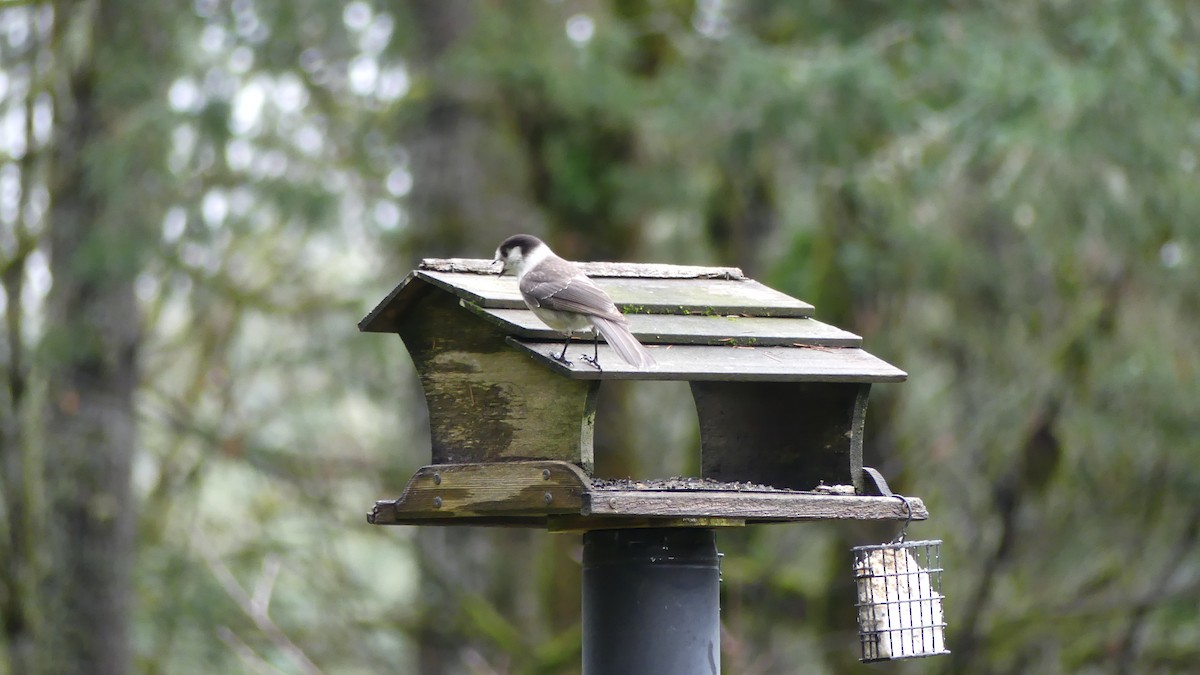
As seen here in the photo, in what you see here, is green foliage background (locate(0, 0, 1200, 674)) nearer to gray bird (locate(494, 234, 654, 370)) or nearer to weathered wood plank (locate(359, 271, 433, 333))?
weathered wood plank (locate(359, 271, 433, 333))

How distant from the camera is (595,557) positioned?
3.44 m

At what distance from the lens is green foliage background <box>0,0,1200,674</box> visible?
7039 millimetres

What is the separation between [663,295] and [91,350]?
556 centimetres

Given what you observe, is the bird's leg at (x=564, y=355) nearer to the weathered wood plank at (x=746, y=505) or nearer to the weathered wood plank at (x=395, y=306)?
the weathered wood plank at (x=746, y=505)

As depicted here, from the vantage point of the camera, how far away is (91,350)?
8242mm

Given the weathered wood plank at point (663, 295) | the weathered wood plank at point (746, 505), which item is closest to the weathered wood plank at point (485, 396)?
the weathered wood plank at point (663, 295)

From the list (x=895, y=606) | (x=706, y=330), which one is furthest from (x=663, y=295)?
(x=895, y=606)

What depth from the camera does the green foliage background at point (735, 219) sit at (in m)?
7.04

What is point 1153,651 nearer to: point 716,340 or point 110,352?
point 716,340

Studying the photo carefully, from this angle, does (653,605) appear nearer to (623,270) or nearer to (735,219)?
(623,270)

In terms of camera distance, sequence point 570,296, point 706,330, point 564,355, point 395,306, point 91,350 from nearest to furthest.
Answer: point 564,355, point 570,296, point 706,330, point 395,306, point 91,350

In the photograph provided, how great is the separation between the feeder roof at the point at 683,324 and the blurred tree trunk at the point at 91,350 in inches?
182

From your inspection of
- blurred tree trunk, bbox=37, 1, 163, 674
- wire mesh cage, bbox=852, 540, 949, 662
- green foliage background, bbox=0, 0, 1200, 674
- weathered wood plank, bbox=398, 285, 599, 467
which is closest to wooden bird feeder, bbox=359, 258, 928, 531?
weathered wood plank, bbox=398, 285, 599, 467

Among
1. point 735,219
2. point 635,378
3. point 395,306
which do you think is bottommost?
point 635,378
